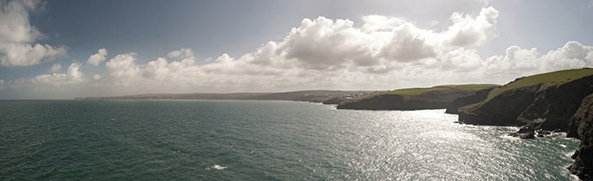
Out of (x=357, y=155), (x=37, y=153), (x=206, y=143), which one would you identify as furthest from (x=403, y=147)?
(x=37, y=153)

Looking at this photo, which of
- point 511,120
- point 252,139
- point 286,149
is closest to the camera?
point 286,149

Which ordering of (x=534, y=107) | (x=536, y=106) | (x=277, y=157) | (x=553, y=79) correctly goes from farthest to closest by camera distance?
(x=553, y=79), (x=534, y=107), (x=536, y=106), (x=277, y=157)

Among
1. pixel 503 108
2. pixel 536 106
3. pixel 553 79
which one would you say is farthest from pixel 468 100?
pixel 536 106

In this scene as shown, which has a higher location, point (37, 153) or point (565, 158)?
point (37, 153)

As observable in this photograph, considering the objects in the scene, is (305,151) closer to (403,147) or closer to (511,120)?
(403,147)

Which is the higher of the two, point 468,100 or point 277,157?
point 468,100

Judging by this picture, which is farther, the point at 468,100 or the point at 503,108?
the point at 468,100

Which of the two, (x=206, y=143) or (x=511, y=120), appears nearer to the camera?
(x=206, y=143)

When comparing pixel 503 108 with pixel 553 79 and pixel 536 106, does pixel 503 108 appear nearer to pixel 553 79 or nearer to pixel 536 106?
pixel 536 106
